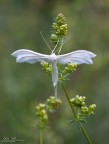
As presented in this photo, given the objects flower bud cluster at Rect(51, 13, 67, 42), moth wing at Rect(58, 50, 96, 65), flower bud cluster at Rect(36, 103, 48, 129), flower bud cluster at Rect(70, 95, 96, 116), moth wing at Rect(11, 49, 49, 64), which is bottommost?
flower bud cluster at Rect(36, 103, 48, 129)

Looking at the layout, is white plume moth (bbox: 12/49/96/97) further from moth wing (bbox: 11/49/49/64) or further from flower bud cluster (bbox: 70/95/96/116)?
flower bud cluster (bbox: 70/95/96/116)

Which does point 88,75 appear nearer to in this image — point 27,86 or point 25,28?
point 27,86

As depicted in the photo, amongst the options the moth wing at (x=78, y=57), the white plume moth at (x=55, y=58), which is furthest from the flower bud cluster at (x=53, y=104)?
the moth wing at (x=78, y=57)

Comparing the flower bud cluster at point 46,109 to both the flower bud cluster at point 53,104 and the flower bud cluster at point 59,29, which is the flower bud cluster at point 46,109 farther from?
the flower bud cluster at point 59,29

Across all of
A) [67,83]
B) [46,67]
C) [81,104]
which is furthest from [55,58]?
[67,83]

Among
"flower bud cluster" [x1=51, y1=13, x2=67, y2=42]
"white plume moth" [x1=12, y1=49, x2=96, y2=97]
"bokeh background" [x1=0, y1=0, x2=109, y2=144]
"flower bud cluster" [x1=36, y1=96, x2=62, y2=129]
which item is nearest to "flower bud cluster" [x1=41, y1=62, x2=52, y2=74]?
"white plume moth" [x1=12, y1=49, x2=96, y2=97]

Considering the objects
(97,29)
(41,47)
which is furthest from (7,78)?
(97,29)
